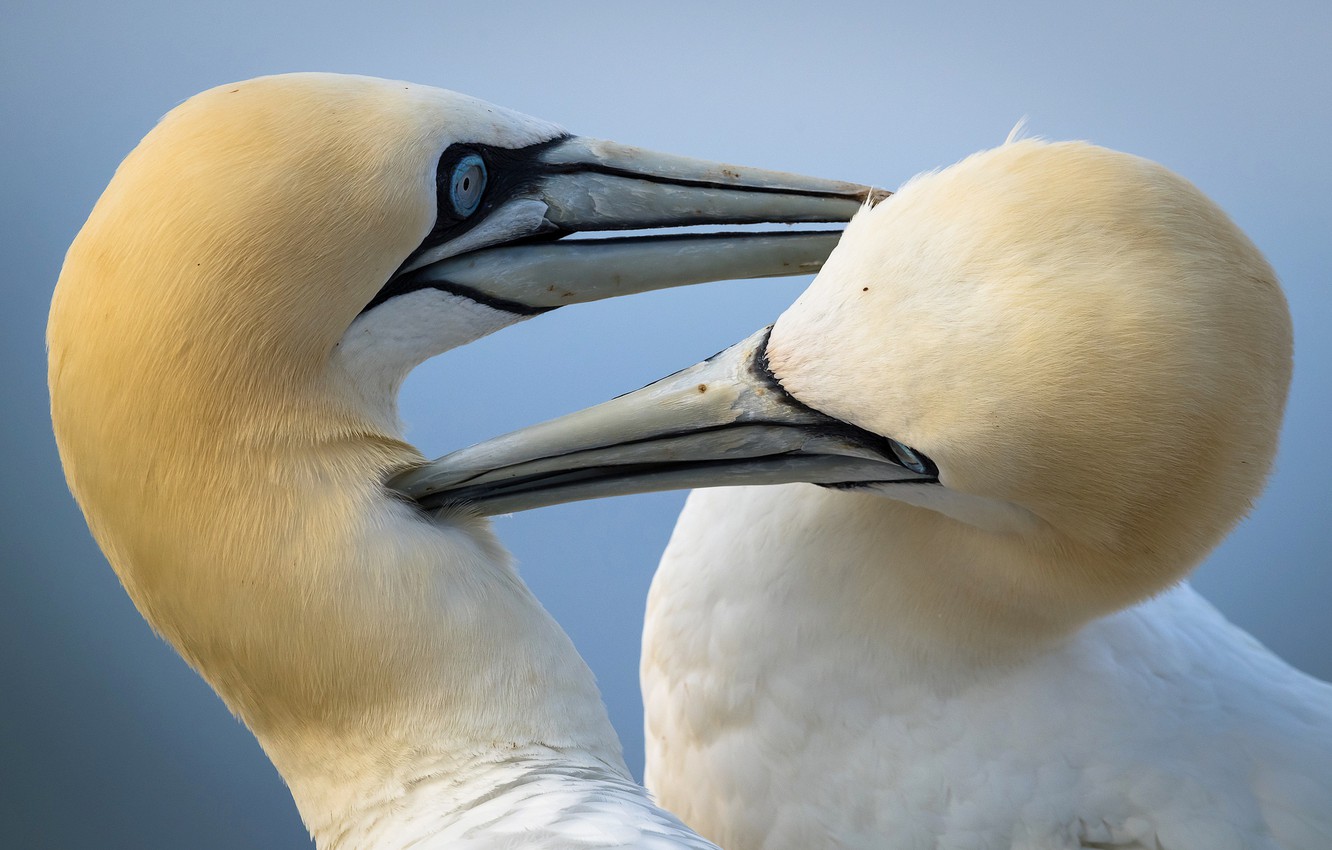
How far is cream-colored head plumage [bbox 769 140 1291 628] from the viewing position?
5.24ft

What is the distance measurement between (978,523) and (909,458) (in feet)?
0.72

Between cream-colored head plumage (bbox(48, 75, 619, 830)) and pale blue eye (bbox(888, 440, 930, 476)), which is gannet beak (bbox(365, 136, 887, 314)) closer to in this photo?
cream-colored head plumage (bbox(48, 75, 619, 830))

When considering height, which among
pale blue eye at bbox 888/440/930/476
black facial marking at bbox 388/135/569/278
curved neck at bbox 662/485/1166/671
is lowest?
curved neck at bbox 662/485/1166/671

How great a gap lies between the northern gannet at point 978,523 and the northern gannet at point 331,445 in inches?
6.9

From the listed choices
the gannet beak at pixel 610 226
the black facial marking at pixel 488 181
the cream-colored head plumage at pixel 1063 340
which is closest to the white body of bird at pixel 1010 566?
the cream-colored head plumage at pixel 1063 340

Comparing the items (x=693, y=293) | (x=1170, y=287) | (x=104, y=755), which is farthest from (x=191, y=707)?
(x=1170, y=287)

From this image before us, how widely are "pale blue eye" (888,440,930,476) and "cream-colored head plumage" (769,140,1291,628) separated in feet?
0.10

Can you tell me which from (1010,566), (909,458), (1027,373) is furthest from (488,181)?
(1010,566)

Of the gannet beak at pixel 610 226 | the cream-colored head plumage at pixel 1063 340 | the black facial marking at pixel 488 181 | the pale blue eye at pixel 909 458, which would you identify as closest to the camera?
the cream-colored head plumage at pixel 1063 340

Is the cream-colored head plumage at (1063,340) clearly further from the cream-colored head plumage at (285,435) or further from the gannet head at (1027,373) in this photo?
the cream-colored head plumage at (285,435)

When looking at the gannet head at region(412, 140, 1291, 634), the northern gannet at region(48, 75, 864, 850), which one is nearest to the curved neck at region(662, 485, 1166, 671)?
the gannet head at region(412, 140, 1291, 634)

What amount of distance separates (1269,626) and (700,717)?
8.96ft

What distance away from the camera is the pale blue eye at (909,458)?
5.80 feet

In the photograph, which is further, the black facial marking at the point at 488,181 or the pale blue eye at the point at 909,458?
the black facial marking at the point at 488,181
